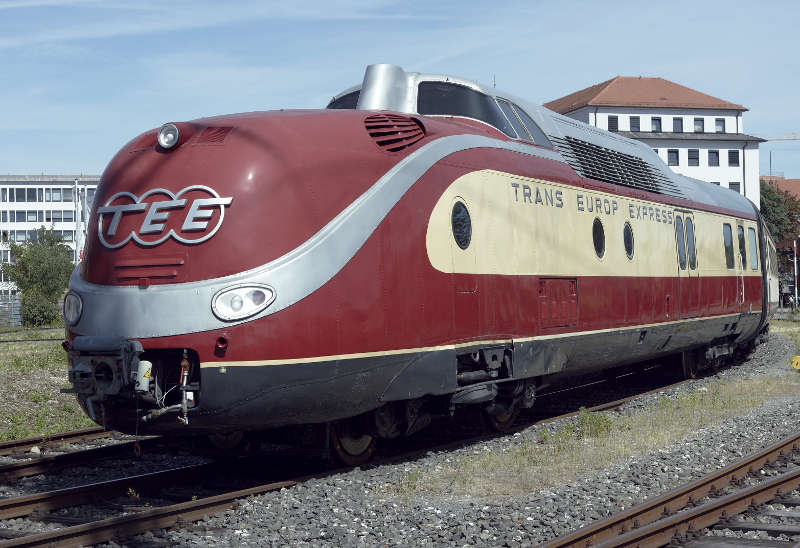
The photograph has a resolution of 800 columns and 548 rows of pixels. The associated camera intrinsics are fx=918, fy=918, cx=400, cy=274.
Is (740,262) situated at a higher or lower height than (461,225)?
lower

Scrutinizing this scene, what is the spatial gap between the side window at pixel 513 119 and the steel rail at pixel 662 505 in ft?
14.7

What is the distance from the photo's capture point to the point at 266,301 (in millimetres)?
7180

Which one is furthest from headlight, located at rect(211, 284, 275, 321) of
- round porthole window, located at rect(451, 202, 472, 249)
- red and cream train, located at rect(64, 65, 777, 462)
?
round porthole window, located at rect(451, 202, 472, 249)

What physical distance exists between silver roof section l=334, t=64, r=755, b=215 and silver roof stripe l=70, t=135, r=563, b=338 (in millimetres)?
2407

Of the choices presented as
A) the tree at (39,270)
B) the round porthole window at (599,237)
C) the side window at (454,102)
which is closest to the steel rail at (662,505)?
the round porthole window at (599,237)

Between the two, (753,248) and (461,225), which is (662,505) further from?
(753,248)

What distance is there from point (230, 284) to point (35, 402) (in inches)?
332

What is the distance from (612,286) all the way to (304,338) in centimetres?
597

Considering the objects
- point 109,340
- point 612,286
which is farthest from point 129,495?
point 612,286

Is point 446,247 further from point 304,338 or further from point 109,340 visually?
point 109,340

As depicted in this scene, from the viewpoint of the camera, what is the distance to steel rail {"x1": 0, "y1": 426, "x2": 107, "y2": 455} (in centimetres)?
1048

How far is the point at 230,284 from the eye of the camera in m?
7.13

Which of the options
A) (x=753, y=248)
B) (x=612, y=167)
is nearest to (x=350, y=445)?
(x=612, y=167)

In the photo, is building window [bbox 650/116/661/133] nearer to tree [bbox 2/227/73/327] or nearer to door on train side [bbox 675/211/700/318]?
tree [bbox 2/227/73/327]
